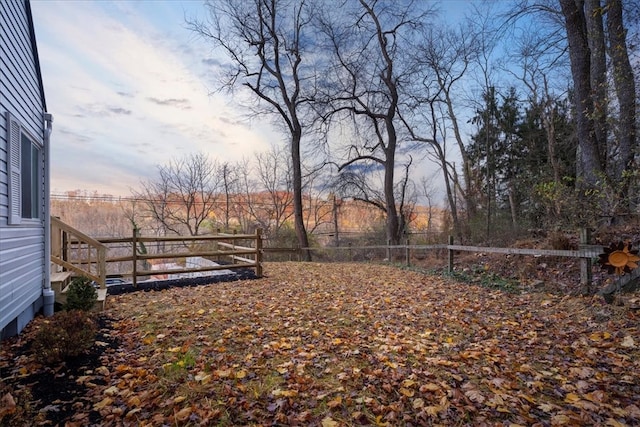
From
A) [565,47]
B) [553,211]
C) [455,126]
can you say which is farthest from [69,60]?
[455,126]

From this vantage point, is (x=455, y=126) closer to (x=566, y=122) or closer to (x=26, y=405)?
(x=566, y=122)

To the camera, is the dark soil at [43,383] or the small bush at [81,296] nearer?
the dark soil at [43,383]

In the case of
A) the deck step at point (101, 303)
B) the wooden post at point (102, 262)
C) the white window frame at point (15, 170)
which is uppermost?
the white window frame at point (15, 170)

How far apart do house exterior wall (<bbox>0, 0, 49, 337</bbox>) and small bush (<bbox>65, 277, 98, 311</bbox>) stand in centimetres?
46

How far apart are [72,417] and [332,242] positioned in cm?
1714

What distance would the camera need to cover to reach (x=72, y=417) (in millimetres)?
2486

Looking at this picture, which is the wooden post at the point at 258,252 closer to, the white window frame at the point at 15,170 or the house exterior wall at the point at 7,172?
the house exterior wall at the point at 7,172

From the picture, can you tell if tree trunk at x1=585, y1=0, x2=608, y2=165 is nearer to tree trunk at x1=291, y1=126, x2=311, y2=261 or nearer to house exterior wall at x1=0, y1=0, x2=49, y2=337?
house exterior wall at x1=0, y1=0, x2=49, y2=337

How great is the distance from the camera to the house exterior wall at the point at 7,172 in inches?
154

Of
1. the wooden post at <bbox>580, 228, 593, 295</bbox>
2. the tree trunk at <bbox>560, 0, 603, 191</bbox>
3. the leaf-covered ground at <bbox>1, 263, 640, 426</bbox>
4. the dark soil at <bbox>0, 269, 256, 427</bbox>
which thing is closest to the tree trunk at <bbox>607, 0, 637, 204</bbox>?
the tree trunk at <bbox>560, 0, 603, 191</bbox>

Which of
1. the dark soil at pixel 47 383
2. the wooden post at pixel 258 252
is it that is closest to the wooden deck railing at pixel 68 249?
the dark soil at pixel 47 383

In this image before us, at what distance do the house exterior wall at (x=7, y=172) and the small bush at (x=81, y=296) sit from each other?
1.50 ft

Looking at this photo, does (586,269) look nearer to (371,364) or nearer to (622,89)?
(622,89)

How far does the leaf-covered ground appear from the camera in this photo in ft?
8.20
